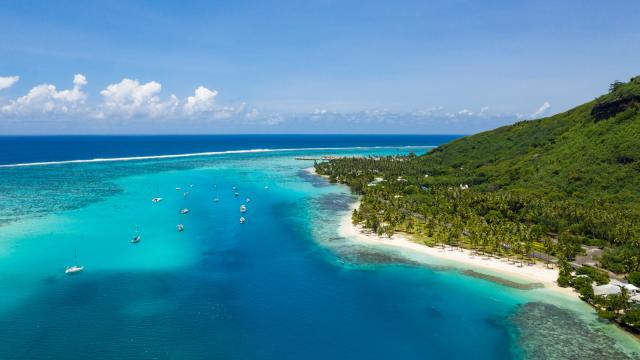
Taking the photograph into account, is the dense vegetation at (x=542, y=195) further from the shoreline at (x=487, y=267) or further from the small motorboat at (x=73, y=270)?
the small motorboat at (x=73, y=270)

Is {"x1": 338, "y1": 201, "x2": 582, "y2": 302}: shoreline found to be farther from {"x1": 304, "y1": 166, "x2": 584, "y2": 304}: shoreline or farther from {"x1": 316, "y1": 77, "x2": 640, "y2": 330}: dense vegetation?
{"x1": 316, "y1": 77, "x2": 640, "y2": 330}: dense vegetation

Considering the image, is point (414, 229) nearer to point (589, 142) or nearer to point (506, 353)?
point (506, 353)

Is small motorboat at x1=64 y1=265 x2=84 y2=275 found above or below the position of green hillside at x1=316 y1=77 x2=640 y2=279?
below

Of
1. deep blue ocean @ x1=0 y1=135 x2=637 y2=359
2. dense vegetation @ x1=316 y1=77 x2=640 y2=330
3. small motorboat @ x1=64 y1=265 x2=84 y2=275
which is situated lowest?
deep blue ocean @ x1=0 y1=135 x2=637 y2=359

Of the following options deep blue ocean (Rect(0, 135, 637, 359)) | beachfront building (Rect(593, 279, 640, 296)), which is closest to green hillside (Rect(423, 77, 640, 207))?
beachfront building (Rect(593, 279, 640, 296))

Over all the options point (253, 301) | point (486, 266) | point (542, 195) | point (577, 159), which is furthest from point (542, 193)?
point (253, 301)

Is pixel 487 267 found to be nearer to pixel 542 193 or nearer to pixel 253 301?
pixel 253 301

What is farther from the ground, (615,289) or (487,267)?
(615,289)

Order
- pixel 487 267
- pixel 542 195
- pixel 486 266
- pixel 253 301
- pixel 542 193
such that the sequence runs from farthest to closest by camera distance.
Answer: pixel 542 193 < pixel 542 195 < pixel 486 266 < pixel 487 267 < pixel 253 301

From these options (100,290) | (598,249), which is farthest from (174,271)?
(598,249)
